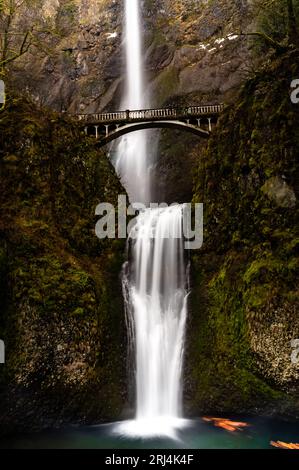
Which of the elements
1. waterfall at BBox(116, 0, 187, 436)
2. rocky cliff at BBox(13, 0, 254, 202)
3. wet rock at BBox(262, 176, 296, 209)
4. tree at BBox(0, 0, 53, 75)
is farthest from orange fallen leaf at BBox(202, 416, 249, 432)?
rocky cliff at BBox(13, 0, 254, 202)

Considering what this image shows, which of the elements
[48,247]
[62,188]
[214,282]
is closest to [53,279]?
[48,247]

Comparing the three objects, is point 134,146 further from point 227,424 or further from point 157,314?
point 227,424

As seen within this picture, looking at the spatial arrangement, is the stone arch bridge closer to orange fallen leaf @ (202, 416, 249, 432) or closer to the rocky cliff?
the rocky cliff

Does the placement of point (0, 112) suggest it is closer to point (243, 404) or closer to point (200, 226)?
point (200, 226)

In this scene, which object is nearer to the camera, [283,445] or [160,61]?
[283,445]

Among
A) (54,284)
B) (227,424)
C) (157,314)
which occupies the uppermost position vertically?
(54,284)

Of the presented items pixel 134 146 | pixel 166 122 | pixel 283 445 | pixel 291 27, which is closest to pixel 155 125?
pixel 166 122
